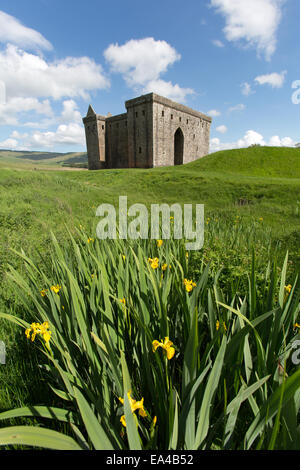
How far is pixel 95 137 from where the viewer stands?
29.8 meters

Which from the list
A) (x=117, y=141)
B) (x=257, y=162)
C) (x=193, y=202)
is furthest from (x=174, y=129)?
(x=193, y=202)

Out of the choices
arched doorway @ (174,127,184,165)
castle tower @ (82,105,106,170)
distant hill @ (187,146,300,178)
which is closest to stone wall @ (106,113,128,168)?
castle tower @ (82,105,106,170)

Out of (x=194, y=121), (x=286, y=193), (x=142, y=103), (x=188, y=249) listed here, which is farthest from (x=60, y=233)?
(x=194, y=121)

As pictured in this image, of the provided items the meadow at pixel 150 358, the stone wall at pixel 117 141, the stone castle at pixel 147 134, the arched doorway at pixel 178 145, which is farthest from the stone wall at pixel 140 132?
the meadow at pixel 150 358

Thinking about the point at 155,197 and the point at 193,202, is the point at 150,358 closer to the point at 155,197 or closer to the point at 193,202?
the point at 193,202

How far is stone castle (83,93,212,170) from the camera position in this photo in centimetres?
2419

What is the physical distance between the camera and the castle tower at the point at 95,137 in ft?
96.3

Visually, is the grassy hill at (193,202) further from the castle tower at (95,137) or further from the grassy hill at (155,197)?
the castle tower at (95,137)

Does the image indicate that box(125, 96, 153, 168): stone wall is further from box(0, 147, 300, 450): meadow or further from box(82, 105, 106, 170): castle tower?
box(0, 147, 300, 450): meadow

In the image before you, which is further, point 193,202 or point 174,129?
point 174,129

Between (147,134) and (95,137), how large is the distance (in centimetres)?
901

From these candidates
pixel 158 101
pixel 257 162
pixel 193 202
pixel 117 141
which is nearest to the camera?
pixel 193 202
